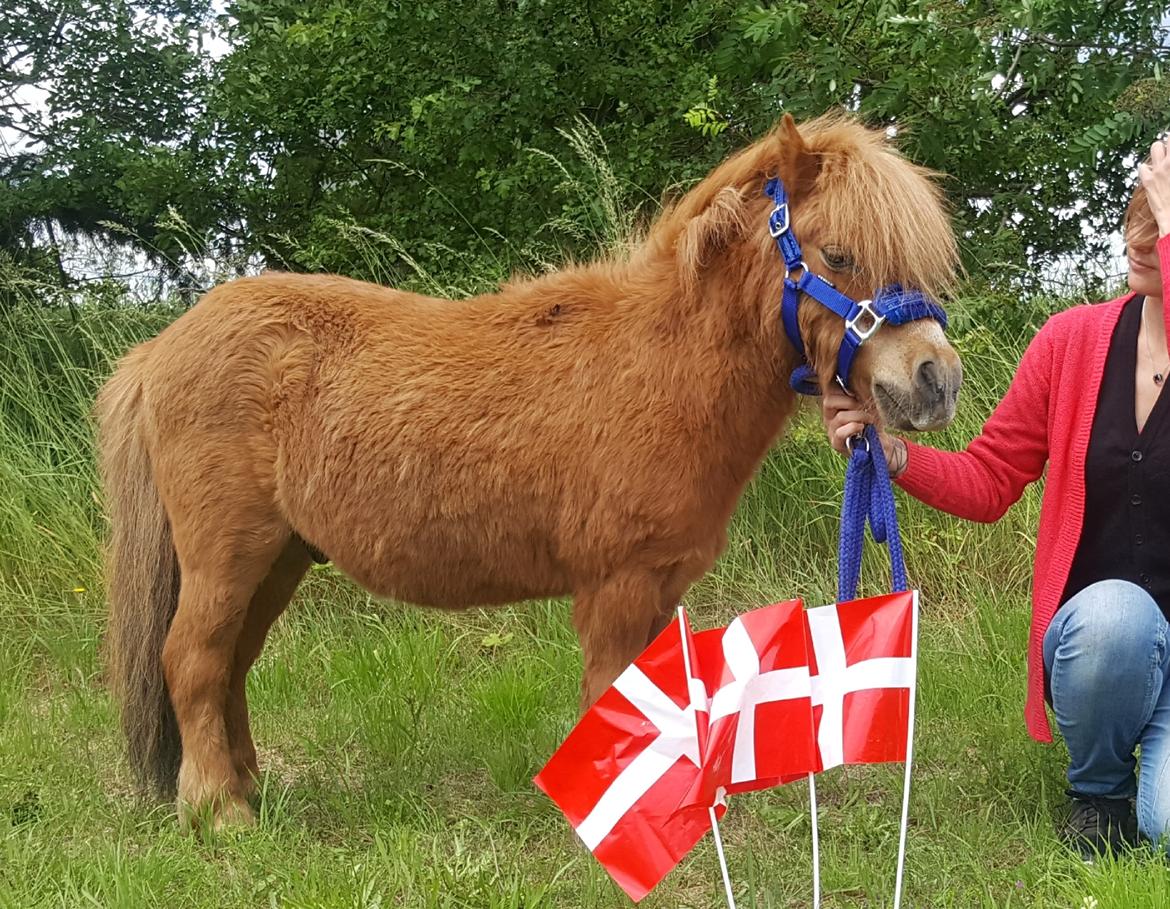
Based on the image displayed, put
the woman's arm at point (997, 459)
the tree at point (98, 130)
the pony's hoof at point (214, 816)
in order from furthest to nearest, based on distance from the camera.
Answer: the tree at point (98, 130), the pony's hoof at point (214, 816), the woman's arm at point (997, 459)

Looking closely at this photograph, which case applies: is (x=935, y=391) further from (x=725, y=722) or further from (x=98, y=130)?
(x=98, y=130)

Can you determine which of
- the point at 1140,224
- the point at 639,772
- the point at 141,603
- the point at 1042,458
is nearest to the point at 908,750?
the point at 639,772

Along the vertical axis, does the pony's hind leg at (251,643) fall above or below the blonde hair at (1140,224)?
below

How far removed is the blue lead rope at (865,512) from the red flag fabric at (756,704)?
0.38m

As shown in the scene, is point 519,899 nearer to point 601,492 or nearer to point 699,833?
point 699,833

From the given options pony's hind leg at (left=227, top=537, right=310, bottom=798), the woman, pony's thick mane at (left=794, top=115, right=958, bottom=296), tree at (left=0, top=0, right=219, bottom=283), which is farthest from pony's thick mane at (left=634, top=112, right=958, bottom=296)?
tree at (left=0, top=0, right=219, bottom=283)

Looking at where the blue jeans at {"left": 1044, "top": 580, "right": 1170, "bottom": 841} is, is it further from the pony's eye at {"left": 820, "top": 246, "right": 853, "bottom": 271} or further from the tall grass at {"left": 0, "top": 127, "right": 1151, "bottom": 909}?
the pony's eye at {"left": 820, "top": 246, "right": 853, "bottom": 271}

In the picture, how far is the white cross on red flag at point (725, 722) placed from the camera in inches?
79.9

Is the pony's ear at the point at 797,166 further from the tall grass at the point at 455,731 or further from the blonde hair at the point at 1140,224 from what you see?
the blonde hair at the point at 1140,224

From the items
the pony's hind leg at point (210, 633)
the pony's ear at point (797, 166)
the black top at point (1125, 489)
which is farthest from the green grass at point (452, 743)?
the pony's ear at point (797, 166)

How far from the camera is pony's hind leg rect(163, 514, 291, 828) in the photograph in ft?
10.4

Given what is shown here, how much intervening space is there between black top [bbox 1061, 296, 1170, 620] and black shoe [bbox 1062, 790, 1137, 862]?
566mm

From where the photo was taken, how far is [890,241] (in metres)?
2.47

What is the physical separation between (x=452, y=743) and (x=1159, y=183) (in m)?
2.95
